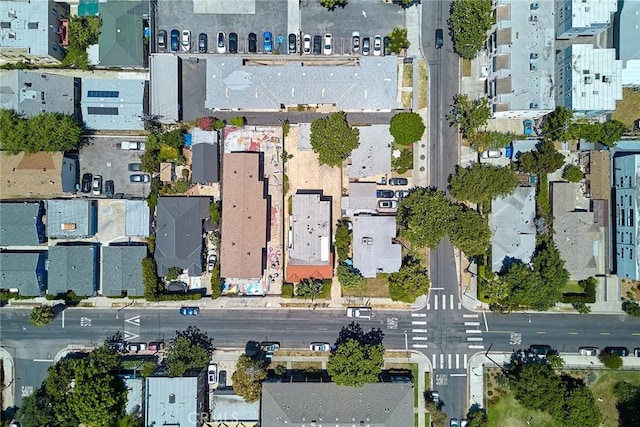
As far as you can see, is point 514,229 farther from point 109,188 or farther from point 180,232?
point 109,188

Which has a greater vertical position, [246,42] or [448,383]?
[246,42]

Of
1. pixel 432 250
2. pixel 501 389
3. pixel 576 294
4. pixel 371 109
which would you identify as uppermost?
pixel 371 109

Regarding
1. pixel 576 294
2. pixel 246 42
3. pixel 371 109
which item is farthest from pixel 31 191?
pixel 576 294

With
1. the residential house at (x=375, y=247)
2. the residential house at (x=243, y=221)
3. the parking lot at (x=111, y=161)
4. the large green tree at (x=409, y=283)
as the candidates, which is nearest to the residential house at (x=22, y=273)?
the parking lot at (x=111, y=161)

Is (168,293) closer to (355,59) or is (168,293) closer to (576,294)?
(355,59)

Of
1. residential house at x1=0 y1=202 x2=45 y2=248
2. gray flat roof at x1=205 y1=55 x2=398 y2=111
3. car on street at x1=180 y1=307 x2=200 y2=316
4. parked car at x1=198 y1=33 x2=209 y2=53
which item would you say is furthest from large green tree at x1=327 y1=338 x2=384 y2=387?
parked car at x1=198 y1=33 x2=209 y2=53

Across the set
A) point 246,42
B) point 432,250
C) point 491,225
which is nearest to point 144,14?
point 246,42

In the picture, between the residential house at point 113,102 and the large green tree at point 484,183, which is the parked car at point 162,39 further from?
the large green tree at point 484,183

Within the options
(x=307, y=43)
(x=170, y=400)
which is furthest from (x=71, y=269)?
(x=307, y=43)
